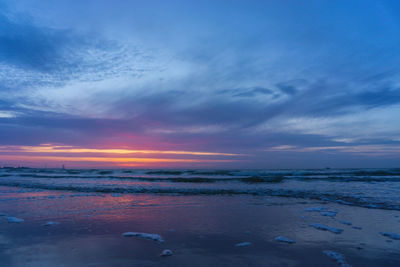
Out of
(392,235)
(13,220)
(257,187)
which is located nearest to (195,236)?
(392,235)

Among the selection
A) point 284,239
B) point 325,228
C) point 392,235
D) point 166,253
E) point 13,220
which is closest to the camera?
point 166,253

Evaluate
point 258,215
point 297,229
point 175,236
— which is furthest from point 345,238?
point 175,236

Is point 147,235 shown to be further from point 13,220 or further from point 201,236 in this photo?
point 13,220

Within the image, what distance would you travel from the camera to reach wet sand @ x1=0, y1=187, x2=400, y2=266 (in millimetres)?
4805

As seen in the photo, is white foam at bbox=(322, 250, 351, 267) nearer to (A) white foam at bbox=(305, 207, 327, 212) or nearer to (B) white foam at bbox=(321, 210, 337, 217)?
(B) white foam at bbox=(321, 210, 337, 217)

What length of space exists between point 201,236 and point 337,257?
3.12m

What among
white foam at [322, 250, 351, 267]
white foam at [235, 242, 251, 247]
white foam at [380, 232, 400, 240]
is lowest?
white foam at [235, 242, 251, 247]

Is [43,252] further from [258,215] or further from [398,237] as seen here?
[398,237]

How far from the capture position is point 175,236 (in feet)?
20.6

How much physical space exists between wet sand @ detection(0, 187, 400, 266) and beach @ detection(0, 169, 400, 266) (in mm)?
20

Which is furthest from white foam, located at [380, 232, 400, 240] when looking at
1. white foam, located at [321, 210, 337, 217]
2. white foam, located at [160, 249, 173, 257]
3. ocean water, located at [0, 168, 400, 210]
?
white foam, located at [160, 249, 173, 257]

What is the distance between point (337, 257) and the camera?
4.91 metres

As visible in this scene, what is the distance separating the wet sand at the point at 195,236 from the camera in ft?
15.8

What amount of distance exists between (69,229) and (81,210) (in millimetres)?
2893
